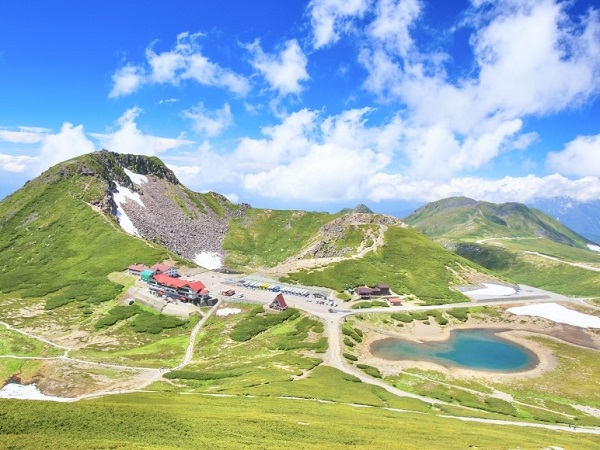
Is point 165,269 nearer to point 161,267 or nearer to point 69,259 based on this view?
point 161,267

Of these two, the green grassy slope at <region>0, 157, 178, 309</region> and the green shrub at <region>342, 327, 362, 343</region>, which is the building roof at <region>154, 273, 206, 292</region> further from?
the green shrub at <region>342, 327, 362, 343</region>

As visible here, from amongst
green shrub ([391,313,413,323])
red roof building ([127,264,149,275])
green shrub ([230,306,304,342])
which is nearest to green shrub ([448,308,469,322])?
green shrub ([391,313,413,323])

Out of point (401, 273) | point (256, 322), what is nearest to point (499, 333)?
point (401, 273)

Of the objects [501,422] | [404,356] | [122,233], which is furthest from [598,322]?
[122,233]

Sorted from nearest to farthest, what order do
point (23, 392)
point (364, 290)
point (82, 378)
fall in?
point (23, 392), point (82, 378), point (364, 290)

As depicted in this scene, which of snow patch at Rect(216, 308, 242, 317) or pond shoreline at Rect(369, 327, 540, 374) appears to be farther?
snow patch at Rect(216, 308, 242, 317)

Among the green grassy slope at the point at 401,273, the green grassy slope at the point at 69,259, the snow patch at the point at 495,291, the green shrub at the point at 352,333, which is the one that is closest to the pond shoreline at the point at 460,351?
the green shrub at the point at 352,333

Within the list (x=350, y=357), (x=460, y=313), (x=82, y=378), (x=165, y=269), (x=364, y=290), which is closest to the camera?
(x=82, y=378)
